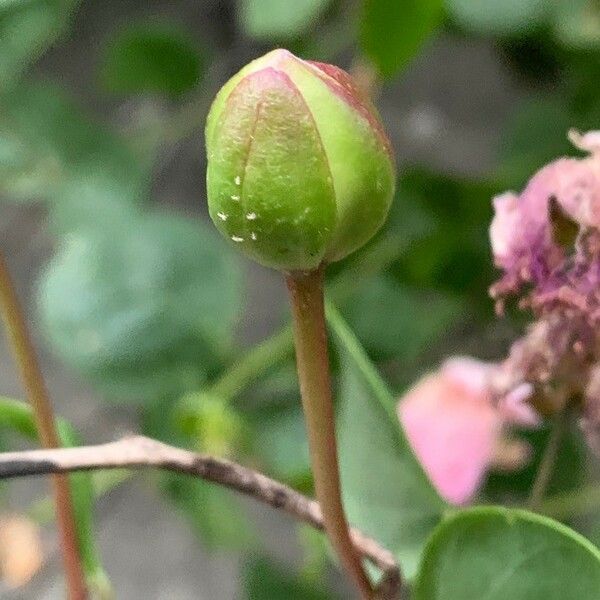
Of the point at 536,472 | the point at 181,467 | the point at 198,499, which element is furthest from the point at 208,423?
the point at 181,467

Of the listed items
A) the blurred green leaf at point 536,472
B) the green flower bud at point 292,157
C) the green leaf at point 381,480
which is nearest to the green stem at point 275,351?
the blurred green leaf at point 536,472

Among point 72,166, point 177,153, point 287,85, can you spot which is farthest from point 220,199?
point 177,153

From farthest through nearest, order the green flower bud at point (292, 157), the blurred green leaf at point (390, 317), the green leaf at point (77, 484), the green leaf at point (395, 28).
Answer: the blurred green leaf at point (390, 317), the green leaf at point (395, 28), the green leaf at point (77, 484), the green flower bud at point (292, 157)

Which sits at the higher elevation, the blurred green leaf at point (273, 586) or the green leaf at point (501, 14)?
the green leaf at point (501, 14)

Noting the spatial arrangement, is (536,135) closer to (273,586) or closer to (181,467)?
(273,586)

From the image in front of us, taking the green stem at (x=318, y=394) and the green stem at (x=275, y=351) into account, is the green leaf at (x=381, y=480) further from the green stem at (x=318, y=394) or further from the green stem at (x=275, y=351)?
the green stem at (x=275, y=351)
